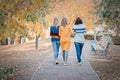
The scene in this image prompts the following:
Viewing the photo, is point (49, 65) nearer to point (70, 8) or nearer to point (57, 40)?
point (57, 40)

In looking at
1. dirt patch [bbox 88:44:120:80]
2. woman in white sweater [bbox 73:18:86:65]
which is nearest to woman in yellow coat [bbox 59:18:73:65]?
woman in white sweater [bbox 73:18:86:65]

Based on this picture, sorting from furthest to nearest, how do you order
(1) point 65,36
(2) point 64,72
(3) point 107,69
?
(1) point 65,36, (3) point 107,69, (2) point 64,72

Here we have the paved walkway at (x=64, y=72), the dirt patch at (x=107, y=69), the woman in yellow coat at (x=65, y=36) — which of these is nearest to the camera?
the paved walkway at (x=64, y=72)

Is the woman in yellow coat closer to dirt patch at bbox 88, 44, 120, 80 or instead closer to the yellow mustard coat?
the yellow mustard coat

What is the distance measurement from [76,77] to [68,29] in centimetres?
333

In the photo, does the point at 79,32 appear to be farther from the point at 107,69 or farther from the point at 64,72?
the point at 64,72

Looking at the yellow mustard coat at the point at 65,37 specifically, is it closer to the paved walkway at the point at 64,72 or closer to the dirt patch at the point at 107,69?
the paved walkway at the point at 64,72

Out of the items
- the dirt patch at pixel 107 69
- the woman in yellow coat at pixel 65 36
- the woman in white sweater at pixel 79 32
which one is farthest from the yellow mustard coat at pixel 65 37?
the dirt patch at pixel 107 69

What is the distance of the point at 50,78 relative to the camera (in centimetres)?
1103

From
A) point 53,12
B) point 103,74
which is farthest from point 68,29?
point 53,12

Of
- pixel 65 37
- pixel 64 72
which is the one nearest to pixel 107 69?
pixel 64 72

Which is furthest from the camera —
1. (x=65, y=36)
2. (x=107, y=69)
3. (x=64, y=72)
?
(x=65, y=36)

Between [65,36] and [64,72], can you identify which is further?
[65,36]

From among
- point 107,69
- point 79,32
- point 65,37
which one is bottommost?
point 107,69
